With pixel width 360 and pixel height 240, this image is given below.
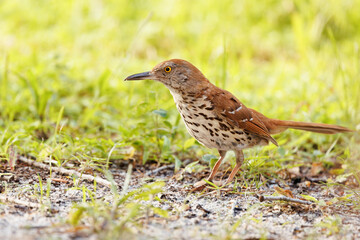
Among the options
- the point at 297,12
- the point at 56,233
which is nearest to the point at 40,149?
the point at 56,233

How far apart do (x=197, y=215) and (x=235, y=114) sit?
3.50 ft

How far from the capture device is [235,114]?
3938 millimetres

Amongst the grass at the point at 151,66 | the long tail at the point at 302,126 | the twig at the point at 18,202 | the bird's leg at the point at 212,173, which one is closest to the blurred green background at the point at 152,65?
the grass at the point at 151,66

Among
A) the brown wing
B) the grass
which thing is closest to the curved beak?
the grass

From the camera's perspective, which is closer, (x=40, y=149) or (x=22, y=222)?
(x=22, y=222)

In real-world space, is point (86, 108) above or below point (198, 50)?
below

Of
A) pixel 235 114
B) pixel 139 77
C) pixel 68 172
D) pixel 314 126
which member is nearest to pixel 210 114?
pixel 235 114

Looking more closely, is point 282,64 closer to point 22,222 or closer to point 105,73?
point 105,73

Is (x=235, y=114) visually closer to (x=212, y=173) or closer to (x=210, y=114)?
(x=210, y=114)

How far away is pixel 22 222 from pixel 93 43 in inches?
202

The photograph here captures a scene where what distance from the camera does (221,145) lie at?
3895 mm

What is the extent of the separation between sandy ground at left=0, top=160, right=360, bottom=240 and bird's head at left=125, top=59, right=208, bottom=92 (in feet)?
2.44

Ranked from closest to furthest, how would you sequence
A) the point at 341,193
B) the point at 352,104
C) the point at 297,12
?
1. the point at 341,193
2. the point at 352,104
3. the point at 297,12

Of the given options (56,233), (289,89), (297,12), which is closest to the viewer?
(56,233)
